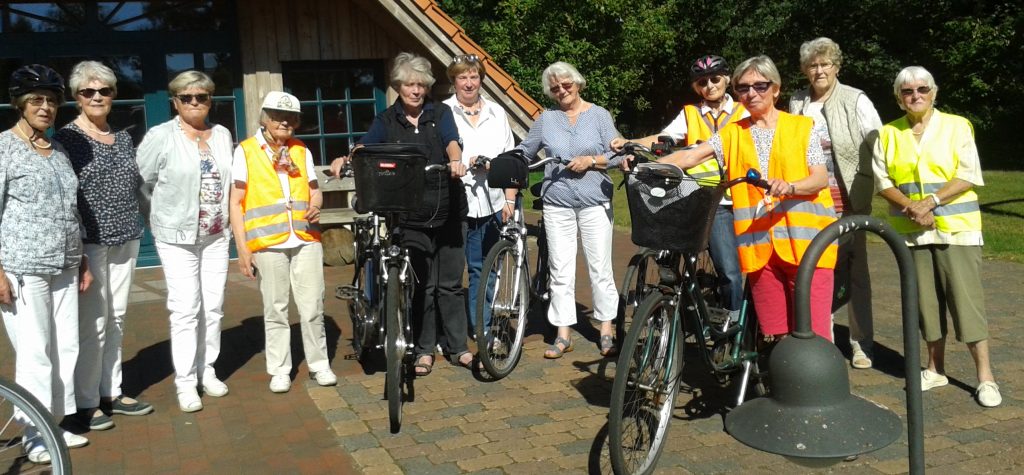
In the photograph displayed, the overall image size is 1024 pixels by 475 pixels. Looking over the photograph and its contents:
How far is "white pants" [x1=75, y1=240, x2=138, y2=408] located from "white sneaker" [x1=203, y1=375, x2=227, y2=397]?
2.05 ft

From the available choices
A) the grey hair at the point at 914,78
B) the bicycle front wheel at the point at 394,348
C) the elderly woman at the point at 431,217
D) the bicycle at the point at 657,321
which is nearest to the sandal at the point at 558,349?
the elderly woman at the point at 431,217

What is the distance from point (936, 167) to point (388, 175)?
3.05 meters

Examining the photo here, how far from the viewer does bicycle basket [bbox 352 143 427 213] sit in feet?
18.6

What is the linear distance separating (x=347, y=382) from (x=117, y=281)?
1577 millimetres

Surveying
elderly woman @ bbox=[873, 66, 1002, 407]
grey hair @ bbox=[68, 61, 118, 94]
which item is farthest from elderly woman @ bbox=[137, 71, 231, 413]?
elderly woman @ bbox=[873, 66, 1002, 407]

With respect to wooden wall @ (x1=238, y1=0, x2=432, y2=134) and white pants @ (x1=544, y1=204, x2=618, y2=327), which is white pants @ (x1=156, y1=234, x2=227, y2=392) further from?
wooden wall @ (x1=238, y1=0, x2=432, y2=134)

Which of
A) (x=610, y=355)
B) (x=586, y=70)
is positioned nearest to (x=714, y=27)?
(x=586, y=70)

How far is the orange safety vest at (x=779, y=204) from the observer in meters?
5.05

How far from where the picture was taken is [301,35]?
11.4 m

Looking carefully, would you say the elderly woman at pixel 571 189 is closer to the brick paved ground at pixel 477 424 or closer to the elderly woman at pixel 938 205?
the brick paved ground at pixel 477 424

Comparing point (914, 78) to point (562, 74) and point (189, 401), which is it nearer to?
point (562, 74)

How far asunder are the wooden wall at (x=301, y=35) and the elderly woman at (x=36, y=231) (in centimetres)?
629

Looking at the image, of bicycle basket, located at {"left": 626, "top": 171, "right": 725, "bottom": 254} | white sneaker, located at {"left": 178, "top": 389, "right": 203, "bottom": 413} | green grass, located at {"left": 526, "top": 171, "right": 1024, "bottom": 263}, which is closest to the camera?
bicycle basket, located at {"left": 626, "top": 171, "right": 725, "bottom": 254}

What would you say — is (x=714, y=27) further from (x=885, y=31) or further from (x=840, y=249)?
(x=840, y=249)
